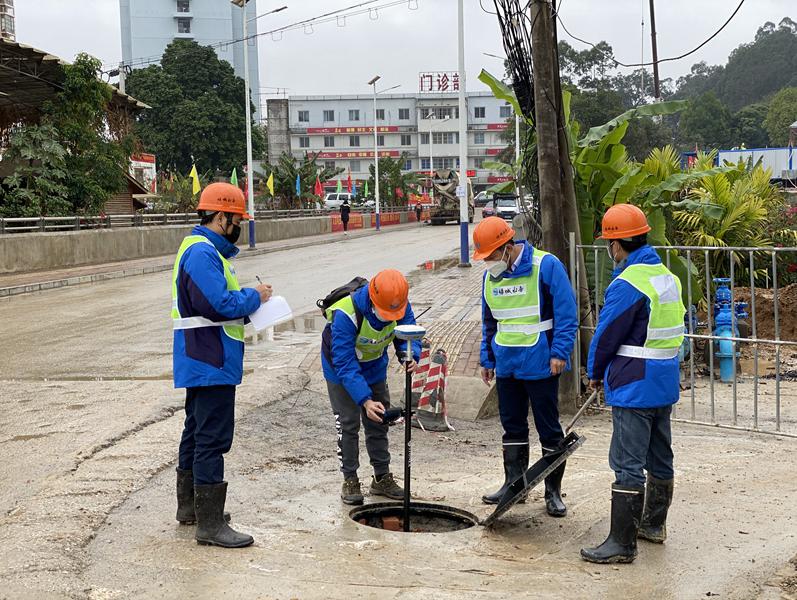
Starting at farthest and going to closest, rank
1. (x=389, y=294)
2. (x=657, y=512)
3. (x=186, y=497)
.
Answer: (x=389, y=294) < (x=186, y=497) < (x=657, y=512)

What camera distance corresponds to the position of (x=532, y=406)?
650 cm

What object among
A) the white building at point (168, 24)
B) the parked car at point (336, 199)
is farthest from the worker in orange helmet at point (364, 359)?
the white building at point (168, 24)

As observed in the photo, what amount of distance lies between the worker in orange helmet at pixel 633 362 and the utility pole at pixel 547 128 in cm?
375

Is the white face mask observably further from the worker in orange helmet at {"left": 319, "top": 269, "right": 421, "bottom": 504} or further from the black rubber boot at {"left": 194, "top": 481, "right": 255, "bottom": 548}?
the black rubber boot at {"left": 194, "top": 481, "right": 255, "bottom": 548}

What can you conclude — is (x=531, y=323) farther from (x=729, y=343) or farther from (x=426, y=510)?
(x=729, y=343)

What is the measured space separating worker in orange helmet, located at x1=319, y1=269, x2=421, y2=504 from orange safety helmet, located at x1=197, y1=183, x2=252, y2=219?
100 cm

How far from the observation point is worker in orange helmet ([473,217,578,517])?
640 cm

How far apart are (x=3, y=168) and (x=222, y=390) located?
26021 millimetres

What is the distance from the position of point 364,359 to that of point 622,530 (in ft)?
6.60

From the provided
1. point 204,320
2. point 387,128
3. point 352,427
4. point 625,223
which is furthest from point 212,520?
point 387,128

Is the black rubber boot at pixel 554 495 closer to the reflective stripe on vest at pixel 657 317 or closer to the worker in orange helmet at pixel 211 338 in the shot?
the reflective stripe on vest at pixel 657 317

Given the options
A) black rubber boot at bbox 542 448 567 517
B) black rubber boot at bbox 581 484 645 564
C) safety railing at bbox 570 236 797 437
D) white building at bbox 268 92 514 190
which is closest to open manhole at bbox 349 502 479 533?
black rubber boot at bbox 542 448 567 517

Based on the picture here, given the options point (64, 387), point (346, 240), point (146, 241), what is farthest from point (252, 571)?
point (346, 240)

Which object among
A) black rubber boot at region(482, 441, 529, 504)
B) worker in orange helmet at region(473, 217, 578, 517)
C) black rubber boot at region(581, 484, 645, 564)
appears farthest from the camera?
black rubber boot at region(482, 441, 529, 504)
